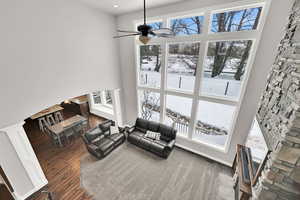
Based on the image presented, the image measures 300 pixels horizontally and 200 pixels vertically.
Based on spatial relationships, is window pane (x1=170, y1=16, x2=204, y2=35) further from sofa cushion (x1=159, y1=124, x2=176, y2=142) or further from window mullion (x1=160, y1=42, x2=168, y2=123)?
sofa cushion (x1=159, y1=124, x2=176, y2=142)

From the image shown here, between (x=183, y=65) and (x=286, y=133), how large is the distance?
3202 mm

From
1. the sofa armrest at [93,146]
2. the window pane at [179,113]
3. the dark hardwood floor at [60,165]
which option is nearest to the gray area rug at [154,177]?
the dark hardwood floor at [60,165]

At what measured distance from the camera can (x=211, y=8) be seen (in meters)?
3.21

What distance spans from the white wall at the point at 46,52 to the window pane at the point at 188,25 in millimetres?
2592

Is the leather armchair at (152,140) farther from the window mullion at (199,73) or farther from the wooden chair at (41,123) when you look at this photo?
the wooden chair at (41,123)

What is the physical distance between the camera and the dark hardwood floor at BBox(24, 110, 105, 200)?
10.7ft

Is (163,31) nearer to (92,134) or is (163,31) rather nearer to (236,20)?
(236,20)

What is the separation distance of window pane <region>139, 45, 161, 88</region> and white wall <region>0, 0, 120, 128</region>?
63.5 inches

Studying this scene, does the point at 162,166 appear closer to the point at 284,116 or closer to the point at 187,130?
the point at 187,130

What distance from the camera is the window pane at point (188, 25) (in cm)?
361

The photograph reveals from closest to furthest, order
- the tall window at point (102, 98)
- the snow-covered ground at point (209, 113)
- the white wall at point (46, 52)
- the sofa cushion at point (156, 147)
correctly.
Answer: the white wall at point (46, 52), the snow-covered ground at point (209, 113), the sofa cushion at point (156, 147), the tall window at point (102, 98)

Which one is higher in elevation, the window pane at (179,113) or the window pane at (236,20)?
the window pane at (236,20)

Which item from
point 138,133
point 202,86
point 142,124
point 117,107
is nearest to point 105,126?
point 117,107

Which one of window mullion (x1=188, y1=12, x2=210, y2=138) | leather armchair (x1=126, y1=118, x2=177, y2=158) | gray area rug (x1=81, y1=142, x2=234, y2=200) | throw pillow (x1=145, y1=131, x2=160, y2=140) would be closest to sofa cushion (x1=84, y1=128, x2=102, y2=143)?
gray area rug (x1=81, y1=142, x2=234, y2=200)
